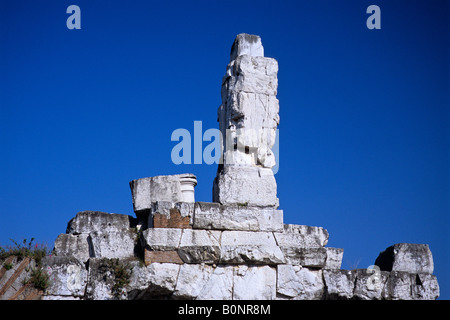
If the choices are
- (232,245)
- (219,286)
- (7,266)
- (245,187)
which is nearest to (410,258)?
(245,187)

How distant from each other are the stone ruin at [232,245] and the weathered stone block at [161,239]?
2 cm

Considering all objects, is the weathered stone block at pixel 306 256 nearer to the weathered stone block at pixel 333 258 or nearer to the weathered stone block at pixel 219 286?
the weathered stone block at pixel 333 258

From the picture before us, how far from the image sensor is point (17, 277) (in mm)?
10141

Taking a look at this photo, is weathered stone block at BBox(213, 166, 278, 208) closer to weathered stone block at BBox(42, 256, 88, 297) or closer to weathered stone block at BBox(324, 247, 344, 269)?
weathered stone block at BBox(324, 247, 344, 269)

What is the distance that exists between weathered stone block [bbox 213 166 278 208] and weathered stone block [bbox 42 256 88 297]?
2.63 meters

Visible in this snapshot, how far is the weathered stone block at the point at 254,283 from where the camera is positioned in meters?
10.8

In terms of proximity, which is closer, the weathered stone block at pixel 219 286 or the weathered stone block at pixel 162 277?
the weathered stone block at pixel 162 277

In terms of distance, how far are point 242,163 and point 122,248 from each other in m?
2.57

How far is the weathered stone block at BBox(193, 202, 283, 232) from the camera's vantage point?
11.0 meters

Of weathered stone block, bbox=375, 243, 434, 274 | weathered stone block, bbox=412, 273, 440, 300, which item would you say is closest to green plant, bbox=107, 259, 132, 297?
weathered stone block, bbox=375, 243, 434, 274

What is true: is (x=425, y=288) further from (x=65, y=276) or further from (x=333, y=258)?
(x=65, y=276)

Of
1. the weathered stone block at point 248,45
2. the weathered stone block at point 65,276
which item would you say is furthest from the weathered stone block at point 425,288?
the weathered stone block at point 65,276
